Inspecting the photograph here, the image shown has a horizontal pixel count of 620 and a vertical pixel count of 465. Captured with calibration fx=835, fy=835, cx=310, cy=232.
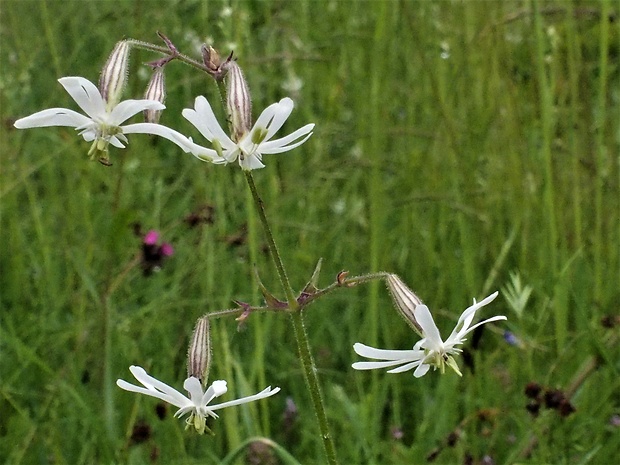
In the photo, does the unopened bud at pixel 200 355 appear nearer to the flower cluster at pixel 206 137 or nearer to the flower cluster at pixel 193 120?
the flower cluster at pixel 206 137

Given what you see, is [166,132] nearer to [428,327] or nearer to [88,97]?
[88,97]

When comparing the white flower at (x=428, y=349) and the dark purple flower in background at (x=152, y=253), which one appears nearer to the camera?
the white flower at (x=428, y=349)

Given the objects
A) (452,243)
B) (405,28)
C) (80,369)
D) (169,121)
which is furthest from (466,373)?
(169,121)

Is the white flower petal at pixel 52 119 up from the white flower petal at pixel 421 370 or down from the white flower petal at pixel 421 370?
up

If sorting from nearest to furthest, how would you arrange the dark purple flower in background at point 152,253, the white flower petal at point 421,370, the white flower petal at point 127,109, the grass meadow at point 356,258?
the white flower petal at point 127,109 < the white flower petal at point 421,370 < the grass meadow at point 356,258 < the dark purple flower in background at point 152,253

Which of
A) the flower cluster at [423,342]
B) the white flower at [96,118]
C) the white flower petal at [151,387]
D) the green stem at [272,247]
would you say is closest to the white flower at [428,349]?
the flower cluster at [423,342]

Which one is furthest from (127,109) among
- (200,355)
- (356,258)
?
(356,258)

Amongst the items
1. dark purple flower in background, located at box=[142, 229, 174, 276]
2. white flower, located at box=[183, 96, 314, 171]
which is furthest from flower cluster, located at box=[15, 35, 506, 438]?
dark purple flower in background, located at box=[142, 229, 174, 276]
